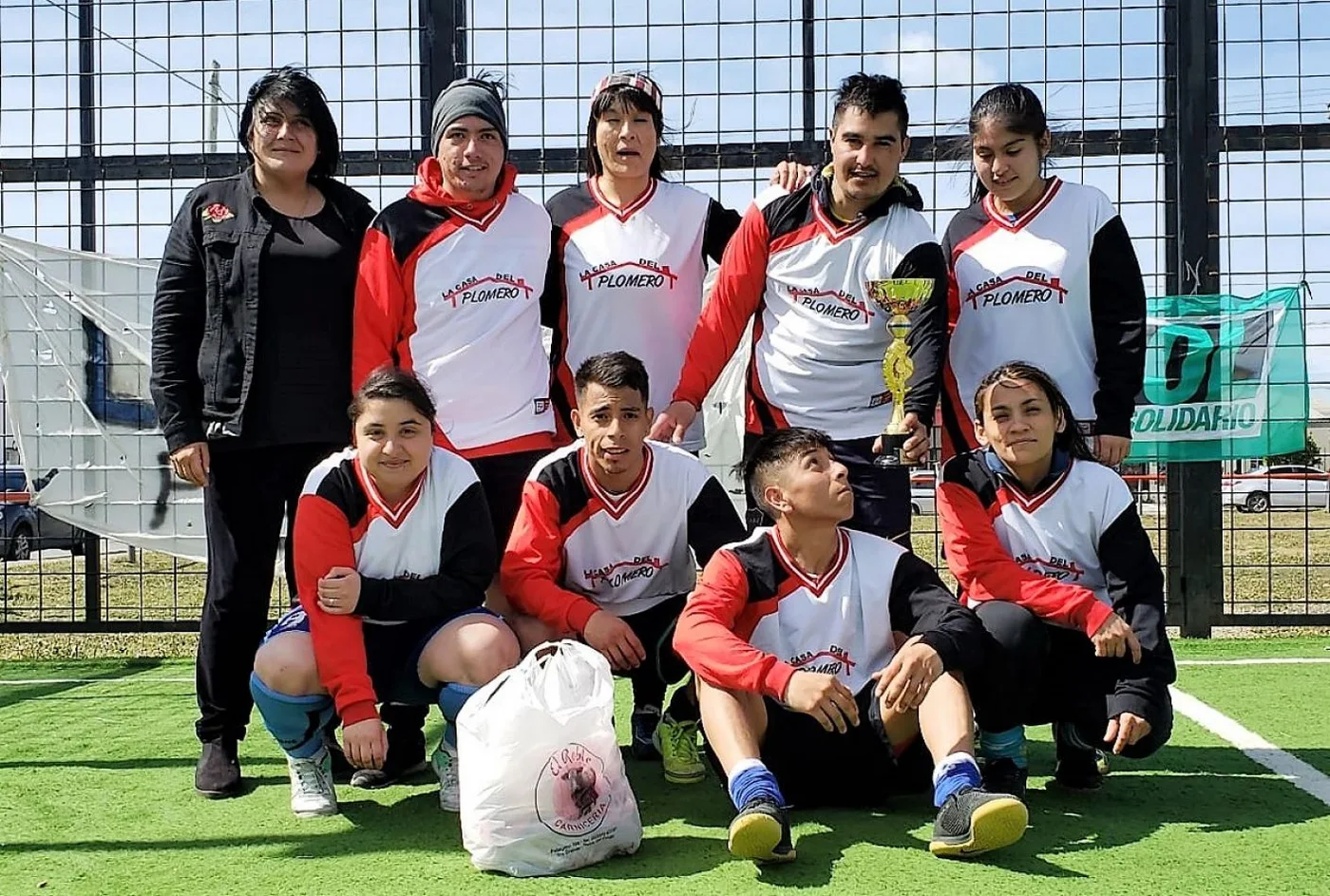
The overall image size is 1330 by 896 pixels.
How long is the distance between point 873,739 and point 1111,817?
0.62 m

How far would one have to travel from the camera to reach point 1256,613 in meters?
6.26

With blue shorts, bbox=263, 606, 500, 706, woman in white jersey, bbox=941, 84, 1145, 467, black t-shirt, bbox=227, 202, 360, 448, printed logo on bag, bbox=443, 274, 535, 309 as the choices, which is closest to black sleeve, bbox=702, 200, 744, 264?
printed logo on bag, bbox=443, 274, 535, 309

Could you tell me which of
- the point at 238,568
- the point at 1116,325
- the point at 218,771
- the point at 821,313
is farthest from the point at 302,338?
the point at 1116,325

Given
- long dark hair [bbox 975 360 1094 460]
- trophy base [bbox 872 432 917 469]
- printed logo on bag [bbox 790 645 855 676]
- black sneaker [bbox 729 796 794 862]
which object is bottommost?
black sneaker [bbox 729 796 794 862]

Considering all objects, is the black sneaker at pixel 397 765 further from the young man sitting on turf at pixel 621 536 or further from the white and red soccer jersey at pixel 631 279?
the white and red soccer jersey at pixel 631 279

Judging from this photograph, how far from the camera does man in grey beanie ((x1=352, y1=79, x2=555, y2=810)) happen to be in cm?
366

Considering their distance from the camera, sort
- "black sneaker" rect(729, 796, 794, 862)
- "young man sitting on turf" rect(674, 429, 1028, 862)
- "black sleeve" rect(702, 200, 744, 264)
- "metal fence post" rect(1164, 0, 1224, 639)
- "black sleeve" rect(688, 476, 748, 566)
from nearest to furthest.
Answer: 1. "black sneaker" rect(729, 796, 794, 862)
2. "young man sitting on turf" rect(674, 429, 1028, 862)
3. "black sleeve" rect(688, 476, 748, 566)
4. "black sleeve" rect(702, 200, 744, 264)
5. "metal fence post" rect(1164, 0, 1224, 639)

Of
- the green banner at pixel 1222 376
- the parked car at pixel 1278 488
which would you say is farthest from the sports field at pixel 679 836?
the parked car at pixel 1278 488

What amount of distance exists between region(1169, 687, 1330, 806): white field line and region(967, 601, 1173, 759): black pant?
473mm

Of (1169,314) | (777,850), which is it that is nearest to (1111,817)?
(777,850)

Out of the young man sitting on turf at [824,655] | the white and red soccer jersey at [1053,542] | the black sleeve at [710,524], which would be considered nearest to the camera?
the young man sitting on turf at [824,655]

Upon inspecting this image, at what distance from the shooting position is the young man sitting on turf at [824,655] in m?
2.77

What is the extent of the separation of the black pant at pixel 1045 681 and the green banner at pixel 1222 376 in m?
3.00

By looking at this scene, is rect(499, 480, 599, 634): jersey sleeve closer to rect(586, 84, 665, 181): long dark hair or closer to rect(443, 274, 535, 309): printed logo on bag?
rect(443, 274, 535, 309): printed logo on bag
